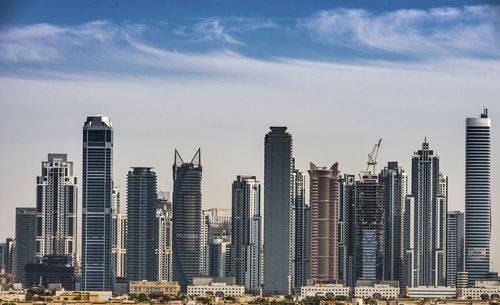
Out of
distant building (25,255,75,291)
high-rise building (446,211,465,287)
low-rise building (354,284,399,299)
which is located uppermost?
high-rise building (446,211,465,287)

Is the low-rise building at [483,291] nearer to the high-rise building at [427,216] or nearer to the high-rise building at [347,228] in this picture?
the high-rise building at [427,216]

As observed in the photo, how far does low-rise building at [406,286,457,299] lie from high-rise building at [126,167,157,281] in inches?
380

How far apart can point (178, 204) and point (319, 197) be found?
4820 mm

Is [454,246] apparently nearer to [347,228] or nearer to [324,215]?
[347,228]

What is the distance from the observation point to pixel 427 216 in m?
46.3

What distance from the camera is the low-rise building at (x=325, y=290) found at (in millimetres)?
39956

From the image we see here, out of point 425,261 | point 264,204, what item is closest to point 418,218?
point 425,261

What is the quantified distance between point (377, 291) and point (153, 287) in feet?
21.9

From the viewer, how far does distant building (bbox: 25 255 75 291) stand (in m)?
43.4

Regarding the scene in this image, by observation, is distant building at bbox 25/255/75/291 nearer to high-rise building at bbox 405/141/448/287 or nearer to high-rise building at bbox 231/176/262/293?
high-rise building at bbox 231/176/262/293

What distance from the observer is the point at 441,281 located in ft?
147

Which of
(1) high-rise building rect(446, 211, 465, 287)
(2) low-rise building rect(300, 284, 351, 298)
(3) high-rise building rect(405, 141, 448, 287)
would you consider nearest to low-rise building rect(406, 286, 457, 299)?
(2) low-rise building rect(300, 284, 351, 298)

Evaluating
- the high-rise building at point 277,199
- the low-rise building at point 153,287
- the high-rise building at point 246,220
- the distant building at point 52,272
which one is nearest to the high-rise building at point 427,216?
the high-rise building at point 277,199

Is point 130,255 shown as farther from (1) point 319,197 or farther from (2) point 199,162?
(1) point 319,197
